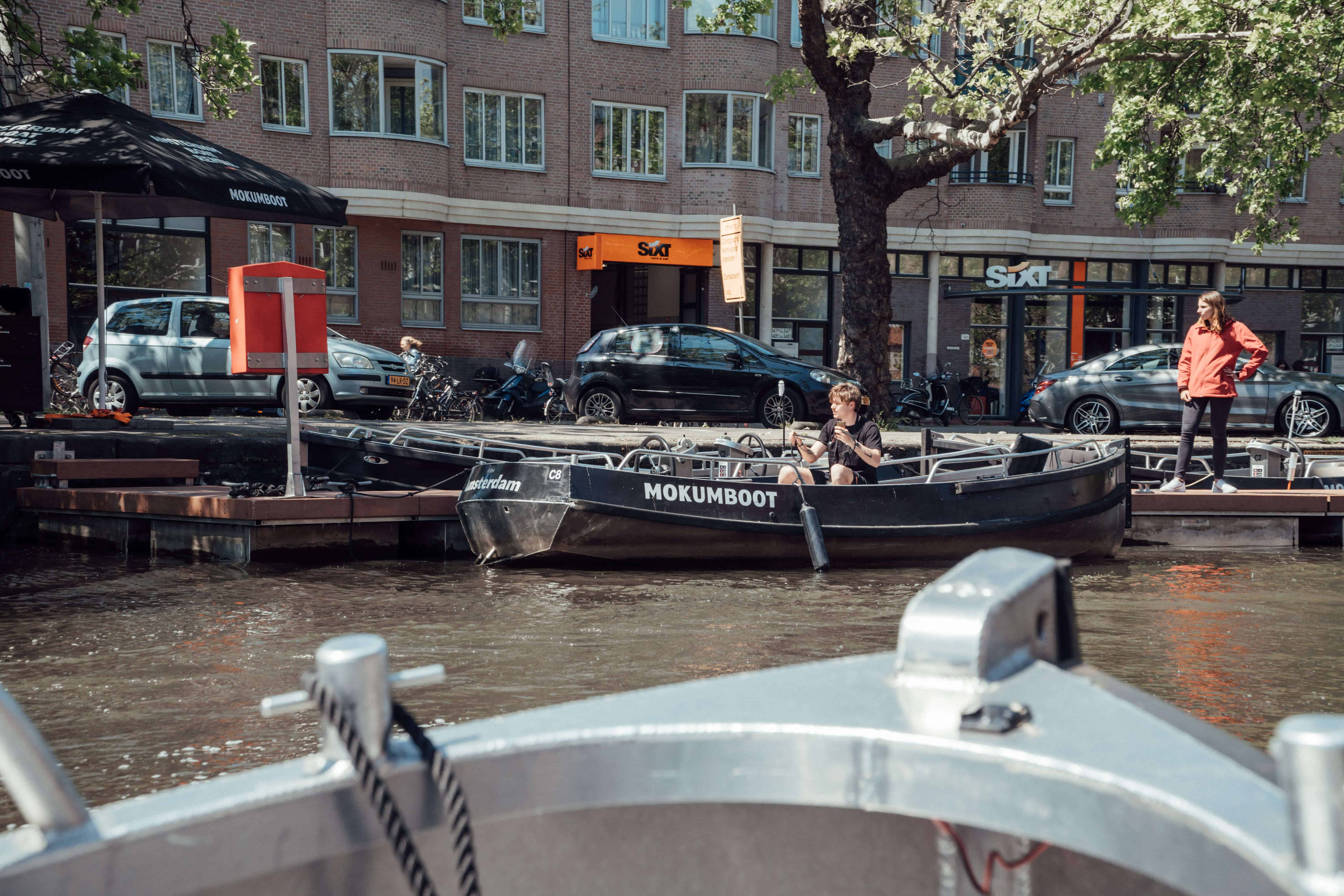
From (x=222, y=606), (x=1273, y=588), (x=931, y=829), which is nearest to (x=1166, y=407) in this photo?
(x=1273, y=588)

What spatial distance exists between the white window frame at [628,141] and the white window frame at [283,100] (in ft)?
19.4

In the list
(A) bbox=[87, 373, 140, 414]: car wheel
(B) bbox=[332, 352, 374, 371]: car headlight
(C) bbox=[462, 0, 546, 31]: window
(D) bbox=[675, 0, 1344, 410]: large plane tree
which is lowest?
(A) bbox=[87, 373, 140, 414]: car wheel

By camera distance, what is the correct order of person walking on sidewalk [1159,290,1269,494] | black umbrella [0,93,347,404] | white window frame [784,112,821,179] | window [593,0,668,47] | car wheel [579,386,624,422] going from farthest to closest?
white window frame [784,112,821,179]
window [593,0,668,47]
car wheel [579,386,624,422]
person walking on sidewalk [1159,290,1269,494]
black umbrella [0,93,347,404]

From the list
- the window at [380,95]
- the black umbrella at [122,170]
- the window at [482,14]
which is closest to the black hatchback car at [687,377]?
the black umbrella at [122,170]

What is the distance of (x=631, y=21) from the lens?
2622 cm

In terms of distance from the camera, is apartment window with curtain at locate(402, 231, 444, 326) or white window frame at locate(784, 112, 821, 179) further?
white window frame at locate(784, 112, 821, 179)

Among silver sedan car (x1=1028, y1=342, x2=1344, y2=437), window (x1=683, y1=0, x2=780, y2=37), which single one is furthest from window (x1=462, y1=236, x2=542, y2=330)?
silver sedan car (x1=1028, y1=342, x2=1344, y2=437)

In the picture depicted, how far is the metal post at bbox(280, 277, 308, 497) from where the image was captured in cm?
920

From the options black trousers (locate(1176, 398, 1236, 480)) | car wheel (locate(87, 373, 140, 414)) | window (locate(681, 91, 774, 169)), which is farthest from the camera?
window (locate(681, 91, 774, 169))

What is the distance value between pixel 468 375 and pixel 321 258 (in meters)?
3.67

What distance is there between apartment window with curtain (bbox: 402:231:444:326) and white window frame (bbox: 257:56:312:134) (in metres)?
2.77

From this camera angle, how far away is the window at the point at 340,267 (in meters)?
23.9

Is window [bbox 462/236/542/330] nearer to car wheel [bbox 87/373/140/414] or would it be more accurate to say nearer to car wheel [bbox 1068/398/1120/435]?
car wheel [bbox 87/373/140/414]

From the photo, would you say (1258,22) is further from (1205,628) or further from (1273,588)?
(1205,628)
